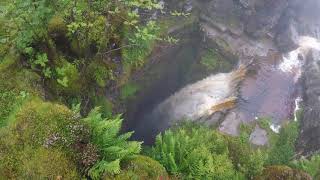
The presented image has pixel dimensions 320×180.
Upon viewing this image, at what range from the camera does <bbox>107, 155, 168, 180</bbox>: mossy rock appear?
920cm

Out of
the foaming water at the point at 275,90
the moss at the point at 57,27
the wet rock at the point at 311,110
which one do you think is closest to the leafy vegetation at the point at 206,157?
the moss at the point at 57,27

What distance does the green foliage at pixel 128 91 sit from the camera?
16.9 metres

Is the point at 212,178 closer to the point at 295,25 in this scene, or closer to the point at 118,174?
the point at 118,174

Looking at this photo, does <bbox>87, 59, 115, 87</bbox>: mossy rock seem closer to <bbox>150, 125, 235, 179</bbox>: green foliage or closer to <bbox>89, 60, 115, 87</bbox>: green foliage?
<bbox>89, 60, 115, 87</bbox>: green foliage

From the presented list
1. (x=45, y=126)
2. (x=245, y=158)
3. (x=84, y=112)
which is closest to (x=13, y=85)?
(x=84, y=112)

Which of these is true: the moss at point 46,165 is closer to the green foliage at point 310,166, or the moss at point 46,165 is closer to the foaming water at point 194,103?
the foaming water at point 194,103

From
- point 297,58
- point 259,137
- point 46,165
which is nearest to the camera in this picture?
point 46,165

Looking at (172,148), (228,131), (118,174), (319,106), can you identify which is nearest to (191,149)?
(172,148)

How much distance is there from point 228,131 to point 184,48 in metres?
5.25

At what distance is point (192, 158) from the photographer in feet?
38.1

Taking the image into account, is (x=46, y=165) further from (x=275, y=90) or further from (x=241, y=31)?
(x=241, y=31)

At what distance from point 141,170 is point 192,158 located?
245cm

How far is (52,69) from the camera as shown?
519 inches

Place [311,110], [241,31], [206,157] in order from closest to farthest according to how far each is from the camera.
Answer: [206,157], [311,110], [241,31]
